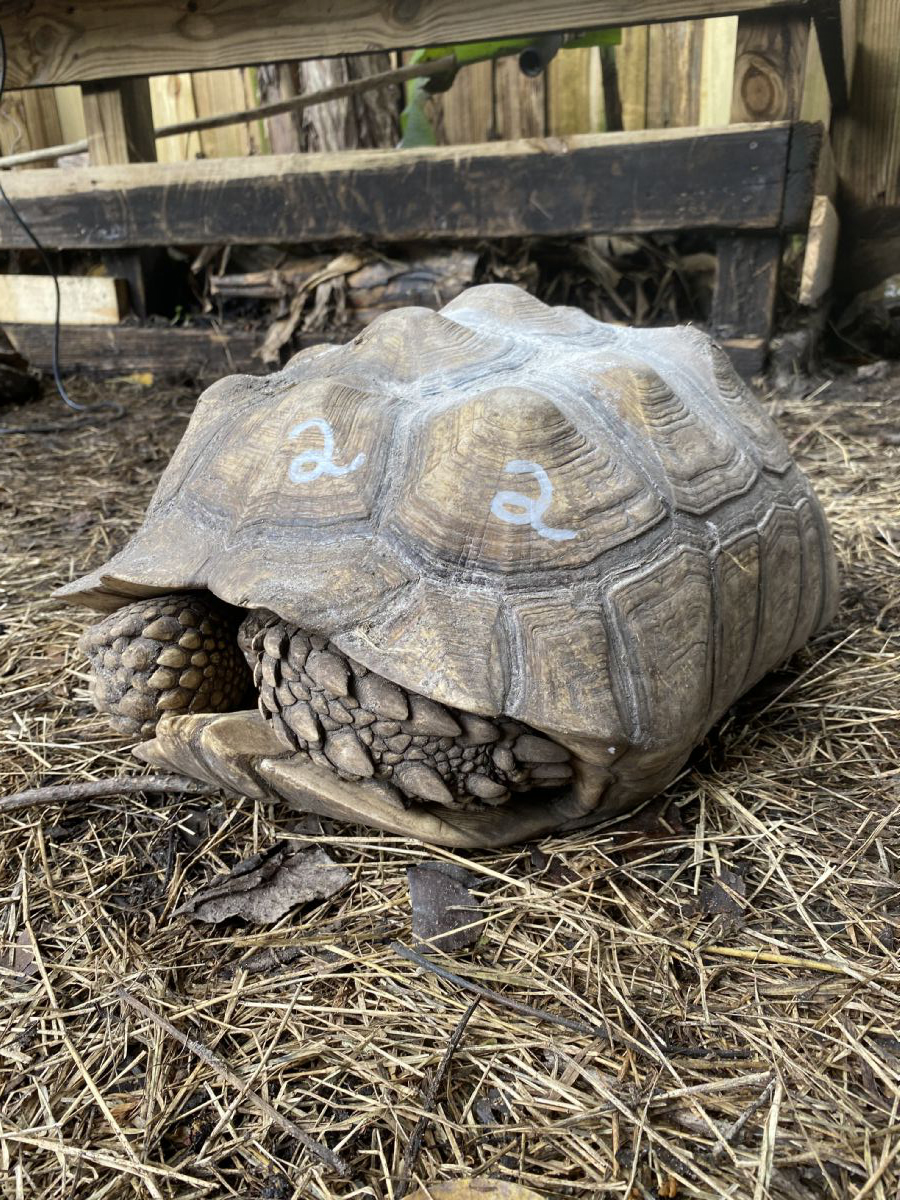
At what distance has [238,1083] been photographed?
4.29ft

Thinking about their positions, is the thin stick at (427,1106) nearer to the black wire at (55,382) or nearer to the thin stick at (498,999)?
the thin stick at (498,999)

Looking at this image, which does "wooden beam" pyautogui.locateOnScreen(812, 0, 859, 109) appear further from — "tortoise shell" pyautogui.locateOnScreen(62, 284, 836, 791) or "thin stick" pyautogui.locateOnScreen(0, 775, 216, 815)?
"thin stick" pyautogui.locateOnScreen(0, 775, 216, 815)

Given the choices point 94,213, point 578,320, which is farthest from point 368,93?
point 578,320

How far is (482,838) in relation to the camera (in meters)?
1.68

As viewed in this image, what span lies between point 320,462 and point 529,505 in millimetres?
392

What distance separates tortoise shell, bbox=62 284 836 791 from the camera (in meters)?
1.51

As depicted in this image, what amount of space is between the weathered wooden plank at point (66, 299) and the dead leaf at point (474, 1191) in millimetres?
4918

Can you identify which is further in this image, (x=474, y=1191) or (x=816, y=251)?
(x=816, y=251)

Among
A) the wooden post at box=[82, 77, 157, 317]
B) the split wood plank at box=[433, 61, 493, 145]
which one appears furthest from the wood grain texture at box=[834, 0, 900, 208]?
the wooden post at box=[82, 77, 157, 317]

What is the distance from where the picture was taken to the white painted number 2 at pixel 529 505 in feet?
5.15

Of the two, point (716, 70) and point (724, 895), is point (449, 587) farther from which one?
point (716, 70)

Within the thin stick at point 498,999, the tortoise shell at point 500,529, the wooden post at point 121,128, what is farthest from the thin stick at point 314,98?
the thin stick at point 498,999

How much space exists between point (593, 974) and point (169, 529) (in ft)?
3.74

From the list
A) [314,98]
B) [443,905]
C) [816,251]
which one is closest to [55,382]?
[314,98]
